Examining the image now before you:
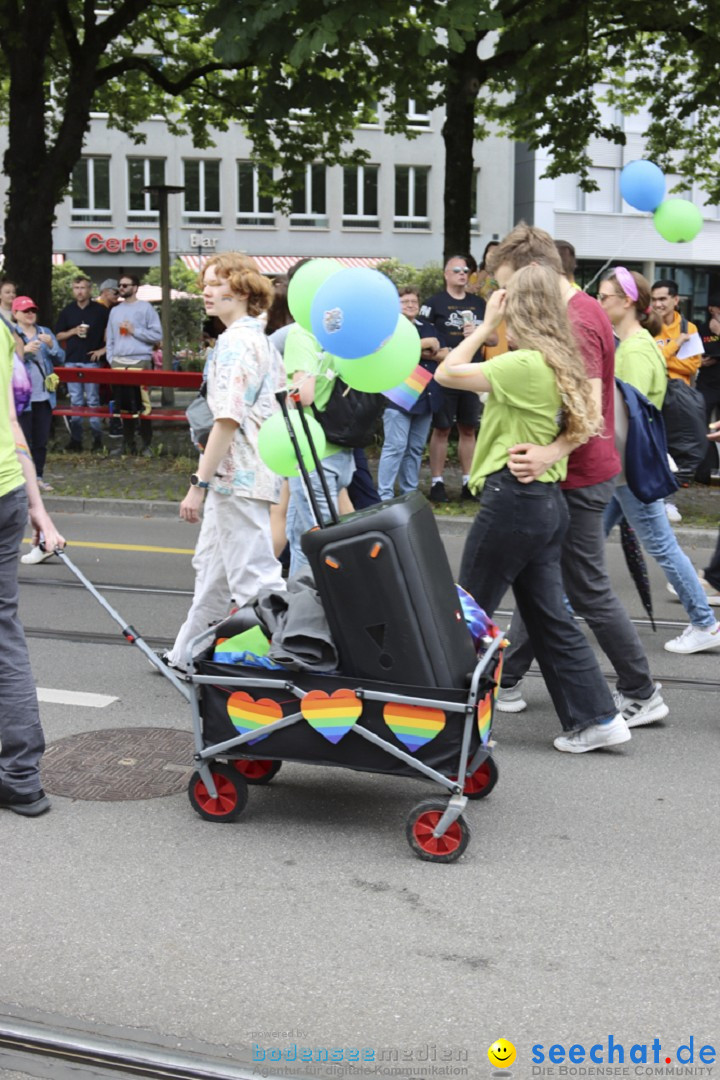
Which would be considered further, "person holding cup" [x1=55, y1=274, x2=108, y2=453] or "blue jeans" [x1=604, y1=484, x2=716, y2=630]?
"person holding cup" [x1=55, y1=274, x2=108, y2=453]

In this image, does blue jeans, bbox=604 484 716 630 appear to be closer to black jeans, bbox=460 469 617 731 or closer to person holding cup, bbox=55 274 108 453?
black jeans, bbox=460 469 617 731

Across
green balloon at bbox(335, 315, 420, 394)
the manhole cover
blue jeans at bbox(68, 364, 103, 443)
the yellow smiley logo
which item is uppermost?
green balloon at bbox(335, 315, 420, 394)

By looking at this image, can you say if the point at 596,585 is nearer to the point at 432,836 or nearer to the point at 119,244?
the point at 432,836

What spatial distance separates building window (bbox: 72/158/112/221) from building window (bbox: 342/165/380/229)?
9050mm

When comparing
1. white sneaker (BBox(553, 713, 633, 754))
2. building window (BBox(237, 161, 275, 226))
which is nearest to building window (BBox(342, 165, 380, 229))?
building window (BBox(237, 161, 275, 226))

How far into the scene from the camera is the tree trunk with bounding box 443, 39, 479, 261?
15789 millimetres

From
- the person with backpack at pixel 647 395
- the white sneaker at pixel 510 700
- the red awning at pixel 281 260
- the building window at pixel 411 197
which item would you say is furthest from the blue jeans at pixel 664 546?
the building window at pixel 411 197

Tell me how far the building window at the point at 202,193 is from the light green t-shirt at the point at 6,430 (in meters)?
47.9

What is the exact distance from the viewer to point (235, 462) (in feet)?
19.1

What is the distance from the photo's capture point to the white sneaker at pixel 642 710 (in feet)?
18.7

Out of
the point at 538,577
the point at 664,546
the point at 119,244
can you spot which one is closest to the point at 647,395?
the point at 664,546

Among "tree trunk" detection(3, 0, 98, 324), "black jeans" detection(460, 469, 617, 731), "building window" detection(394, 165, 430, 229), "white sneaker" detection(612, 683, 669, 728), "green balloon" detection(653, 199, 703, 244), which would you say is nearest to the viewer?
"black jeans" detection(460, 469, 617, 731)

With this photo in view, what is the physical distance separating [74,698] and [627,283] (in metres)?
3.25

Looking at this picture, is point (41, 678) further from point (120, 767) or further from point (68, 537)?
point (68, 537)
